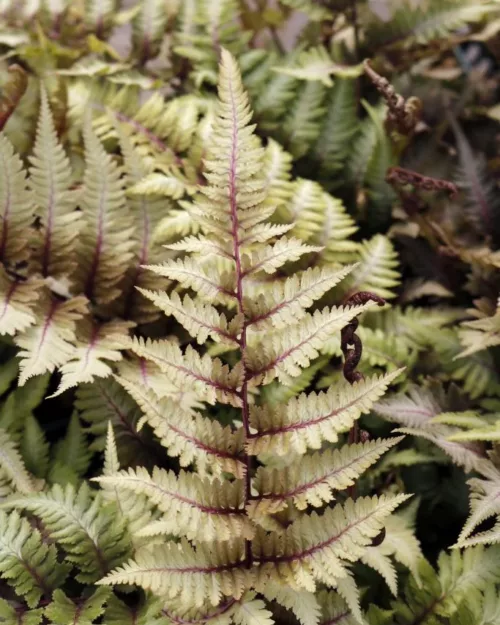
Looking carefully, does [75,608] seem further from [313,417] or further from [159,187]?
[159,187]

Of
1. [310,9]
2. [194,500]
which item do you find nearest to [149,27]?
[310,9]

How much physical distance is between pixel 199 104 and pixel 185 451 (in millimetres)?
765

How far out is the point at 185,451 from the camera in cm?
73

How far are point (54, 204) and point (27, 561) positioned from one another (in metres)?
0.52

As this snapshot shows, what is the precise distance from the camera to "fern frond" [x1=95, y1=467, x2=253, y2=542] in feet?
2.36

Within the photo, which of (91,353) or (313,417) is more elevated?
(313,417)

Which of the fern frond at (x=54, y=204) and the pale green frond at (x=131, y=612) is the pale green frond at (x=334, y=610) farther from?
the fern frond at (x=54, y=204)

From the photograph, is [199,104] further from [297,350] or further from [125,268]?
[297,350]

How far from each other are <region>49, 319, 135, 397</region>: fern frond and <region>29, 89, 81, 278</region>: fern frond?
0.10 metres

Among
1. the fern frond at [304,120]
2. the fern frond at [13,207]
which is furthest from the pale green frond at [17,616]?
the fern frond at [304,120]

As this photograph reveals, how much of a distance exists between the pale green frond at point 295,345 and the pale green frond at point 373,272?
38 cm

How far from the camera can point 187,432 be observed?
29.1 inches

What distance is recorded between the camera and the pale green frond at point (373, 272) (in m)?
1.10

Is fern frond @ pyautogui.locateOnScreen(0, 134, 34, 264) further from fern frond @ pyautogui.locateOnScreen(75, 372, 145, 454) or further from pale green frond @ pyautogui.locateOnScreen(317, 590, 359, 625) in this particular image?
pale green frond @ pyautogui.locateOnScreen(317, 590, 359, 625)
